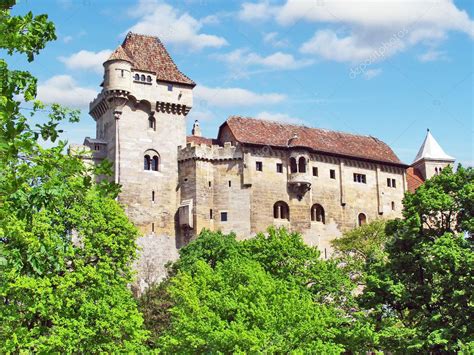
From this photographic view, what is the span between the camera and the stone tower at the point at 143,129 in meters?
68.2

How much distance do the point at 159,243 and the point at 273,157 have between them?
1478 centimetres

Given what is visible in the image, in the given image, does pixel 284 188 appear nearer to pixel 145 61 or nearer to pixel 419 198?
pixel 145 61

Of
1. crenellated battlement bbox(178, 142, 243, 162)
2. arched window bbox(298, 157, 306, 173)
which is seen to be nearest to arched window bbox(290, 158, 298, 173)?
arched window bbox(298, 157, 306, 173)

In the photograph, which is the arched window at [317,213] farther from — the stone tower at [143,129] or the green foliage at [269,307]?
the green foliage at [269,307]

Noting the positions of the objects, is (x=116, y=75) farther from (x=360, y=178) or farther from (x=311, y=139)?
(x=360, y=178)

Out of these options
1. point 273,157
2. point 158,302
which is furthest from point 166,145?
point 158,302

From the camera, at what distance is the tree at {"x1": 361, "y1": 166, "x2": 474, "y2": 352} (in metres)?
32.9

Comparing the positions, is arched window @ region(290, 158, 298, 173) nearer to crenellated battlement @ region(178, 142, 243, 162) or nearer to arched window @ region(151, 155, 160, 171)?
crenellated battlement @ region(178, 142, 243, 162)

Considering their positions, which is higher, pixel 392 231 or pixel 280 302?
pixel 392 231

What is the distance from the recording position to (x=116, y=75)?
69.4 m

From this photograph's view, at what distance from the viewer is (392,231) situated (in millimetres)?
37312

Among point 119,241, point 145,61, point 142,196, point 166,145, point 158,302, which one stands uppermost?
point 145,61

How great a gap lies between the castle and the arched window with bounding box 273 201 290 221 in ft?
0.33

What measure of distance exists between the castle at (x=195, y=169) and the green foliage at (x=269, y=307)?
23.9 metres
